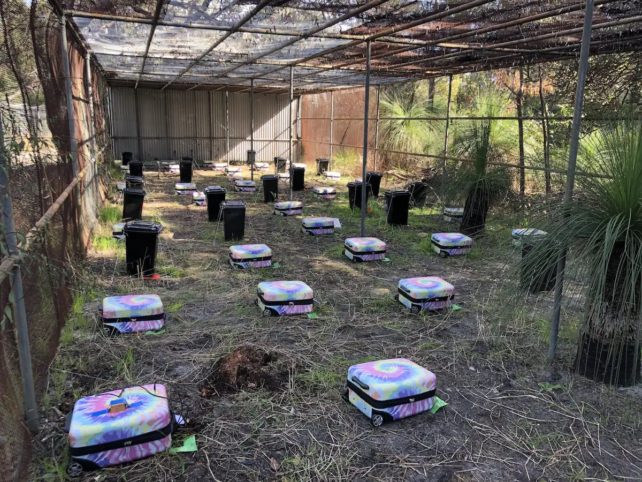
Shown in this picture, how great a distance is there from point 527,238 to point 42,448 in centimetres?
283

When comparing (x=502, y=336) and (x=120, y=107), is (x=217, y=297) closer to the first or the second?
(x=502, y=336)

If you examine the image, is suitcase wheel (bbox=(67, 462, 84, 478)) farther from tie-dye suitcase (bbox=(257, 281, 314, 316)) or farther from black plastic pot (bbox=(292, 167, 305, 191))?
black plastic pot (bbox=(292, 167, 305, 191))

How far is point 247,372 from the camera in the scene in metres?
3.10

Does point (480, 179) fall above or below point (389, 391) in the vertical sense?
above

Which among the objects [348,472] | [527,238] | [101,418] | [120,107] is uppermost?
[120,107]

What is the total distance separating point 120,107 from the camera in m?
16.1

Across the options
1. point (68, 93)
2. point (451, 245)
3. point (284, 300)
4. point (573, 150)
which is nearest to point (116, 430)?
point (284, 300)

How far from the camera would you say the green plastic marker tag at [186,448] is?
237 centimetres

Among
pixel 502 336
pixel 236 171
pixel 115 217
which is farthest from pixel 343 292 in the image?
pixel 236 171

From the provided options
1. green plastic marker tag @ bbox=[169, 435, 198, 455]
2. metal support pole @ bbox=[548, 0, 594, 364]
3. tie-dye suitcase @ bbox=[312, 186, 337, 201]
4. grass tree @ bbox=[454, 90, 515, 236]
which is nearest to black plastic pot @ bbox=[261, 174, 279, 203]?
tie-dye suitcase @ bbox=[312, 186, 337, 201]

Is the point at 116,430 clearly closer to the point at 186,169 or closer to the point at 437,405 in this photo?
the point at 437,405

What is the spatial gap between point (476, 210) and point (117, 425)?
18.5 ft

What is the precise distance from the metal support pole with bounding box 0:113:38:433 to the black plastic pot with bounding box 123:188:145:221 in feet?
16.7

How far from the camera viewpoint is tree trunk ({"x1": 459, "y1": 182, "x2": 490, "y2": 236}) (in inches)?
261
